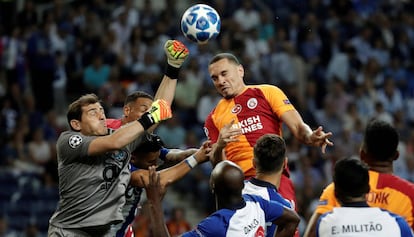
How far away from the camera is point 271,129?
9.38m

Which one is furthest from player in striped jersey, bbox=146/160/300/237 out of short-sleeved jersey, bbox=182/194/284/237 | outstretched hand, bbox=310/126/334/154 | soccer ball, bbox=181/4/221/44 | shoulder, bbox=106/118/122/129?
soccer ball, bbox=181/4/221/44

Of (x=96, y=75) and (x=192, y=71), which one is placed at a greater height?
(x=96, y=75)

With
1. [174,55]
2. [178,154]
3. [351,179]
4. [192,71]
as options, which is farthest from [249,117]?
[192,71]

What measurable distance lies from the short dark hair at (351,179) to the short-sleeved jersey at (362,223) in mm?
118

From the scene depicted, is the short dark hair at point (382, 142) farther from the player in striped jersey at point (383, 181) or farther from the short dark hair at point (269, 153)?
the short dark hair at point (269, 153)

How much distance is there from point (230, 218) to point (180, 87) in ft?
38.4

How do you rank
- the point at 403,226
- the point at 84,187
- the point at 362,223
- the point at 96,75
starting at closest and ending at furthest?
the point at 362,223, the point at 403,226, the point at 84,187, the point at 96,75

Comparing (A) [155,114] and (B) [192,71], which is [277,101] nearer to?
(A) [155,114]

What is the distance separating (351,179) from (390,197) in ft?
2.58

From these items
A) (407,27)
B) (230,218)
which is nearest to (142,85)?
(407,27)

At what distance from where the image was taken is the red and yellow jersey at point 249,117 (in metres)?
9.25

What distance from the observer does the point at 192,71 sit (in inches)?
746

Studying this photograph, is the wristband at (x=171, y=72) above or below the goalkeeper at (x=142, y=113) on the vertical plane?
above

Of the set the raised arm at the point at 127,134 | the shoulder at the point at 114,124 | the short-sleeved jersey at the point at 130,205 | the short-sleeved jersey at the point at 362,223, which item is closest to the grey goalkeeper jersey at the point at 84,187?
the raised arm at the point at 127,134
